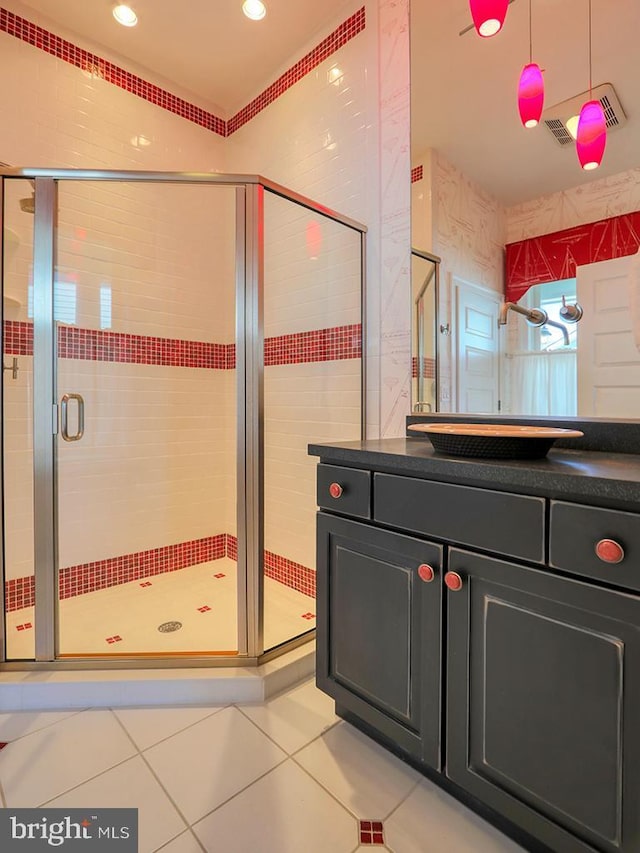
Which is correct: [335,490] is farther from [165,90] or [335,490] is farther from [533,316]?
[165,90]

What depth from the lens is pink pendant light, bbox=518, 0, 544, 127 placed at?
4.42 feet

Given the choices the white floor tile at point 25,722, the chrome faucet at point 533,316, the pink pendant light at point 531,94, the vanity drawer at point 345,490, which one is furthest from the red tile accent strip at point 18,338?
the pink pendant light at point 531,94

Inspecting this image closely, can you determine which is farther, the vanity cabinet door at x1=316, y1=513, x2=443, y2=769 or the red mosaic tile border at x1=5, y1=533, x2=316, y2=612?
the red mosaic tile border at x1=5, y1=533, x2=316, y2=612

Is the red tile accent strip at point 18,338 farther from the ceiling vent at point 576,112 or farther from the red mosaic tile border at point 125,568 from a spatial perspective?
the ceiling vent at point 576,112

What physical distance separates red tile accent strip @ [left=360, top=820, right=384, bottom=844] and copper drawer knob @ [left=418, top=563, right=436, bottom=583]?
2.01 ft

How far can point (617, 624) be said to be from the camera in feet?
2.62

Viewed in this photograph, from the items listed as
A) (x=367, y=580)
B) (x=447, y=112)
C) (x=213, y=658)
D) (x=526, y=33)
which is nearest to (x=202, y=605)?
(x=213, y=658)

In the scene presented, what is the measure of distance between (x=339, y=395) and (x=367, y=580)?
1.09 m

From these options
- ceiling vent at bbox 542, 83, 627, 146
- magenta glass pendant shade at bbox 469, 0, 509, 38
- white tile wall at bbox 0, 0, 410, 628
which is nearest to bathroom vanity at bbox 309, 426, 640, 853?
white tile wall at bbox 0, 0, 410, 628

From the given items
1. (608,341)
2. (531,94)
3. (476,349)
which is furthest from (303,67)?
(608,341)

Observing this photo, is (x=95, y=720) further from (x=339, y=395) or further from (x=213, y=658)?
(x=339, y=395)

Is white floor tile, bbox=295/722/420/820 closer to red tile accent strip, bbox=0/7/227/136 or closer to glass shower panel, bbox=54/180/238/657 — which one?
glass shower panel, bbox=54/180/238/657

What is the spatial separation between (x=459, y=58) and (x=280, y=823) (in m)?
2.47

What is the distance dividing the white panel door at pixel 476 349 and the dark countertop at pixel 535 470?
0.36m
